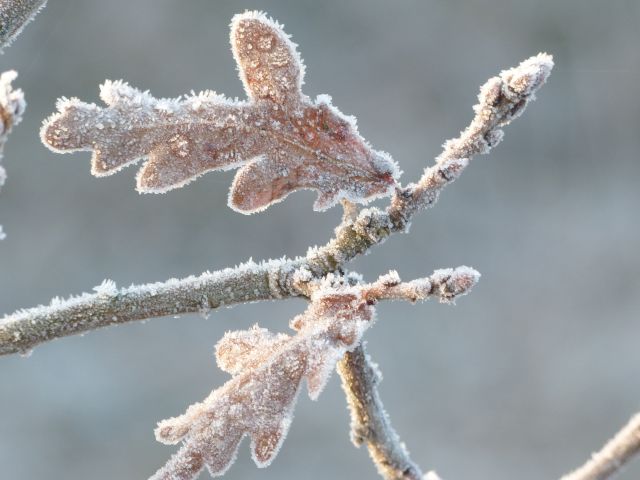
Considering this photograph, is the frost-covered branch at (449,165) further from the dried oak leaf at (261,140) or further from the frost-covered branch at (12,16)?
the frost-covered branch at (12,16)

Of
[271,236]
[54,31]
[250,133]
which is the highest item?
[54,31]

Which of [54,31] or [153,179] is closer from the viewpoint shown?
[153,179]

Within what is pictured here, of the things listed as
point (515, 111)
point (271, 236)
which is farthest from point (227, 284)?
point (271, 236)

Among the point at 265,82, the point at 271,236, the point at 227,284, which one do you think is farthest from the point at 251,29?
the point at 271,236

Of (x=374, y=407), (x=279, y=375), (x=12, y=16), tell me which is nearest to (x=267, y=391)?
(x=279, y=375)

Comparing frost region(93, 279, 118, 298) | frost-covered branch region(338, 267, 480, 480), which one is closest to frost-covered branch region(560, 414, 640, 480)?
frost-covered branch region(338, 267, 480, 480)

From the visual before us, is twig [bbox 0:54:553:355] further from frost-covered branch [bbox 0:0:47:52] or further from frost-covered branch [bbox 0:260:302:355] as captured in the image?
frost-covered branch [bbox 0:0:47:52]

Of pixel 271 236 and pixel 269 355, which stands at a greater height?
pixel 271 236

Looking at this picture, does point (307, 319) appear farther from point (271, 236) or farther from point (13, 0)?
point (271, 236)

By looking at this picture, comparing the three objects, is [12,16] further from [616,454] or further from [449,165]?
[616,454]
